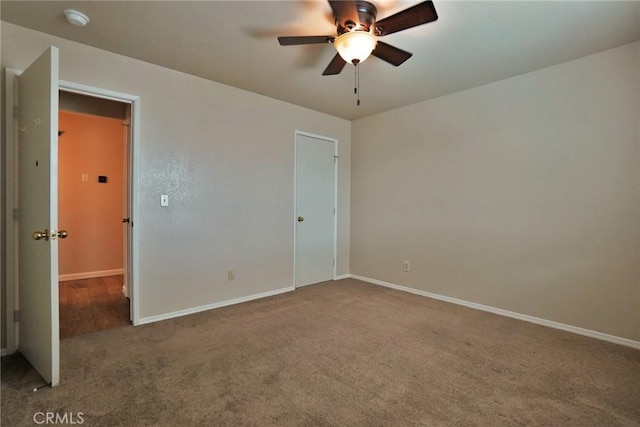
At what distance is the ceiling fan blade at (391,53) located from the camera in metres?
2.16

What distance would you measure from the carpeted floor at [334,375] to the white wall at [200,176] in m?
0.55

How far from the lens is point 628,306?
8.36 ft

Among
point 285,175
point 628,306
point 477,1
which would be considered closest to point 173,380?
point 285,175

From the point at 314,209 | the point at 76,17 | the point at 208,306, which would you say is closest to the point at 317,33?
the point at 76,17

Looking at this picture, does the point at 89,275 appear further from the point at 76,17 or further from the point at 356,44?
the point at 356,44

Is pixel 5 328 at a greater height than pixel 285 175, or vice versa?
pixel 285 175

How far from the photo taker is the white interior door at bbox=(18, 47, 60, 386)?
185 cm

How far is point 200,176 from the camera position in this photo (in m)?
3.28

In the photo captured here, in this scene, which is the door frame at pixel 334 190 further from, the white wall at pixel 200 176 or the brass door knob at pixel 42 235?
the brass door knob at pixel 42 235

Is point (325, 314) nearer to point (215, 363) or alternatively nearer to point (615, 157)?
point (215, 363)

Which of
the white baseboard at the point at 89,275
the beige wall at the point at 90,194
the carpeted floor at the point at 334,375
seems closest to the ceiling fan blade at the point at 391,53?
the carpeted floor at the point at 334,375

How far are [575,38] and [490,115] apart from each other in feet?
3.18
